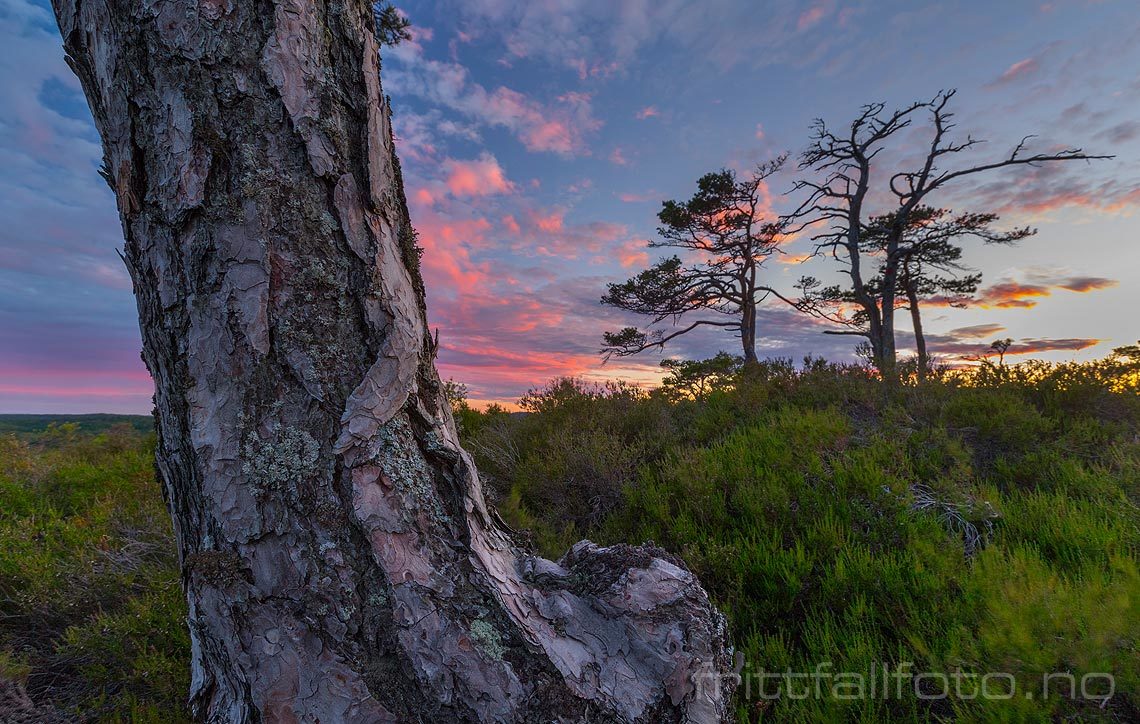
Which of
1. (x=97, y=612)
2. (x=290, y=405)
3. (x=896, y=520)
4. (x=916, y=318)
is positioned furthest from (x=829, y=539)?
(x=916, y=318)

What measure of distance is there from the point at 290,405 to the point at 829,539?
→ 11.1ft

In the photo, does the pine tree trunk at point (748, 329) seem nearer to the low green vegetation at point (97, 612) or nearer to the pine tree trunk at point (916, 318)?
the pine tree trunk at point (916, 318)

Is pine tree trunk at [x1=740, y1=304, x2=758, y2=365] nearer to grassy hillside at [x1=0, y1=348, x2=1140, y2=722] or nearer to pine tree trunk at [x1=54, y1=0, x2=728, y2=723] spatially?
grassy hillside at [x1=0, y1=348, x2=1140, y2=722]

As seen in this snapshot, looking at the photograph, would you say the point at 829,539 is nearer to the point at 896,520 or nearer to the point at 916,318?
the point at 896,520

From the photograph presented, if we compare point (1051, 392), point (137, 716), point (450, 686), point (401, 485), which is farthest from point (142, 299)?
point (1051, 392)

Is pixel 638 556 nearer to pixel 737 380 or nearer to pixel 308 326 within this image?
pixel 308 326

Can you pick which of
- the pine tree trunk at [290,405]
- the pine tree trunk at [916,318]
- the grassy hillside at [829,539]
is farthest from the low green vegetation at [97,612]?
the pine tree trunk at [916,318]

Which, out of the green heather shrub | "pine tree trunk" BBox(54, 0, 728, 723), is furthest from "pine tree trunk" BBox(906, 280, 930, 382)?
"pine tree trunk" BBox(54, 0, 728, 723)

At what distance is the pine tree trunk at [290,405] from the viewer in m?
1.42

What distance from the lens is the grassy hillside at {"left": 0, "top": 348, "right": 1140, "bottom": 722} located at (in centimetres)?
205

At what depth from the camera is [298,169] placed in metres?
1.52

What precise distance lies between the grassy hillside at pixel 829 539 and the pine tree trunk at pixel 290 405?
Answer: 0.87 m

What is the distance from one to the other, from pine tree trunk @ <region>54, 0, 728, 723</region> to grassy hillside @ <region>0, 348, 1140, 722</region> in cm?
87

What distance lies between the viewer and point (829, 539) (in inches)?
129
